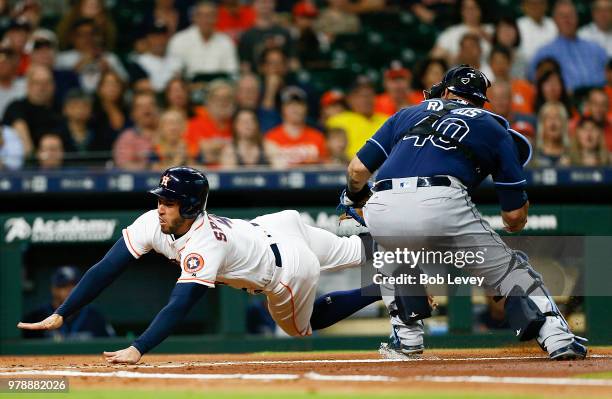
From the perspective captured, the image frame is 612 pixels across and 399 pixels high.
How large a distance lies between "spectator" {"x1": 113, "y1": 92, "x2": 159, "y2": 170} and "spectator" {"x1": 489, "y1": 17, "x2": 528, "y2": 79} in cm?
353

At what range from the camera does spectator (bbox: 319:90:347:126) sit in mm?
10523

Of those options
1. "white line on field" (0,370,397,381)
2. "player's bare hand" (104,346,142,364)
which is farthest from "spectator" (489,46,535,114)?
"player's bare hand" (104,346,142,364)

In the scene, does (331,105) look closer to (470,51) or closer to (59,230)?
(470,51)

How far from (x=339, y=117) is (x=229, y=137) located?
1.10 meters

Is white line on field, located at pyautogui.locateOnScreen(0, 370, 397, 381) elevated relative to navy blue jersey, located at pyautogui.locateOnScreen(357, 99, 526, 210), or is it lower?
lower

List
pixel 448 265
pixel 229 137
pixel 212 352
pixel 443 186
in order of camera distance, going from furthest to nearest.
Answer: pixel 229 137 < pixel 212 352 < pixel 448 265 < pixel 443 186

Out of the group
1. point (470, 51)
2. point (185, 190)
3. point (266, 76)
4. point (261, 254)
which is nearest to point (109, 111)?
point (266, 76)

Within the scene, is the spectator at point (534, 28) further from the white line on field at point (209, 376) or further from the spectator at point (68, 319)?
the white line on field at point (209, 376)

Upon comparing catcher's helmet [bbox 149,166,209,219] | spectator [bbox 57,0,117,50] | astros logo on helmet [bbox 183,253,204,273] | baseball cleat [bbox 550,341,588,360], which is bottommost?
baseball cleat [bbox 550,341,588,360]

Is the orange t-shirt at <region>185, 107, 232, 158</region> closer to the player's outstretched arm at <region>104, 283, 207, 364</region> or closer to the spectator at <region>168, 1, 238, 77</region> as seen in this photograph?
the spectator at <region>168, 1, 238, 77</region>

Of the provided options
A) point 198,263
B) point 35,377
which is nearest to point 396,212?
point 198,263

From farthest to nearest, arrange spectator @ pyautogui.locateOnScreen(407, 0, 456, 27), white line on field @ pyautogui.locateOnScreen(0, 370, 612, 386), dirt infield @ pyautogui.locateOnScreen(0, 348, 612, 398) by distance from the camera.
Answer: spectator @ pyautogui.locateOnScreen(407, 0, 456, 27) → white line on field @ pyautogui.locateOnScreen(0, 370, 612, 386) → dirt infield @ pyautogui.locateOnScreen(0, 348, 612, 398)

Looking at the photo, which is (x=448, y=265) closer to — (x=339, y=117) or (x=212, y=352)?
(x=212, y=352)

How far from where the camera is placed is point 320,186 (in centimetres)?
939
